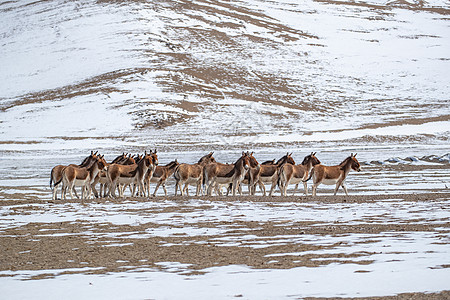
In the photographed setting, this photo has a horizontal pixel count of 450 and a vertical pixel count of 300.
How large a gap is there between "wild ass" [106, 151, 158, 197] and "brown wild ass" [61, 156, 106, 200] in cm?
48

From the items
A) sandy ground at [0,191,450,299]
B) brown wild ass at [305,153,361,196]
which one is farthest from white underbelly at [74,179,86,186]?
brown wild ass at [305,153,361,196]

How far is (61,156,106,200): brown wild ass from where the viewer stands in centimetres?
2338

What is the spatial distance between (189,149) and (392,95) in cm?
6400

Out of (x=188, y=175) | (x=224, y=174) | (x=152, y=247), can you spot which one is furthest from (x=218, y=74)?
(x=152, y=247)

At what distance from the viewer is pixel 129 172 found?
24.5 metres

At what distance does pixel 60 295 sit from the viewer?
8430 millimetres

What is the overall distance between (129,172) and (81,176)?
189cm

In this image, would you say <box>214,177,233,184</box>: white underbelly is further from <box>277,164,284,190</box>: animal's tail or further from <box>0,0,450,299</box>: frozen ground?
<box>0,0,450,299</box>: frozen ground

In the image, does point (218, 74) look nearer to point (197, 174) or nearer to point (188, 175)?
point (197, 174)

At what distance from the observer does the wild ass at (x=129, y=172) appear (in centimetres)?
2407

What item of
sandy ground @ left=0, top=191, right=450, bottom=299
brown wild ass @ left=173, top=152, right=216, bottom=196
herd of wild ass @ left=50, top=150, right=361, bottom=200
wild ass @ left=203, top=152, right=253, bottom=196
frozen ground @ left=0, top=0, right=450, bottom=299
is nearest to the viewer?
frozen ground @ left=0, top=0, right=450, bottom=299

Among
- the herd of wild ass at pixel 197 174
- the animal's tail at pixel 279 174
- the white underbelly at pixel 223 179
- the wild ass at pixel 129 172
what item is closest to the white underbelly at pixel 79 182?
the herd of wild ass at pixel 197 174

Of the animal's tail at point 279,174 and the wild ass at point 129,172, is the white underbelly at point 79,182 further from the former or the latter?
the animal's tail at point 279,174

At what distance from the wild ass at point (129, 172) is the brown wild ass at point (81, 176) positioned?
48cm
